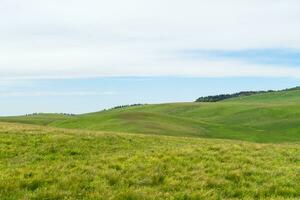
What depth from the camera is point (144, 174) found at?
17750 millimetres

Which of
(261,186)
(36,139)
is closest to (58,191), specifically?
(261,186)

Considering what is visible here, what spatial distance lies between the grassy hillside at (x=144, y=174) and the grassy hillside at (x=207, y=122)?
4415 cm

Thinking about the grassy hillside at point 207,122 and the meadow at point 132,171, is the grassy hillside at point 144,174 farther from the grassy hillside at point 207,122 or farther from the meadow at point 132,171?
the grassy hillside at point 207,122

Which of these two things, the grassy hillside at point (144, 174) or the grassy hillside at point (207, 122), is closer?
the grassy hillside at point (144, 174)

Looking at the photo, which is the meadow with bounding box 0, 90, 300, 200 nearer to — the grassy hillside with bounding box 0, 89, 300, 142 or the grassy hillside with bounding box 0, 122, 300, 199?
the grassy hillside with bounding box 0, 122, 300, 199

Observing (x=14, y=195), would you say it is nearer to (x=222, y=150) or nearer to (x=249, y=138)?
(x=222, y=150)

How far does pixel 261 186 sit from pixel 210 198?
2.70m

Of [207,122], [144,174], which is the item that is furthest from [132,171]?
[207,122]

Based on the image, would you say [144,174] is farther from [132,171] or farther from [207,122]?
[207,122]

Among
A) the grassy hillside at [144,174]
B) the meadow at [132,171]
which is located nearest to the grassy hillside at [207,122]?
the meadow at [132,171]

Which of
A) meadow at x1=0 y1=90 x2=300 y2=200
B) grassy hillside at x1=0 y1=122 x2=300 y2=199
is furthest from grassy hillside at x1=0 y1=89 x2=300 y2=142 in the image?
grassy hillside at x1=0 y1=122 x2=300 y2=199

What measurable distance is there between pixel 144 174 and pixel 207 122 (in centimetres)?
9190

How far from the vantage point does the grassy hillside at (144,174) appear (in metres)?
15.4

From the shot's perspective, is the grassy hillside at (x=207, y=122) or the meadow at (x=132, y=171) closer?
the meadow at (x=132, y=171)
